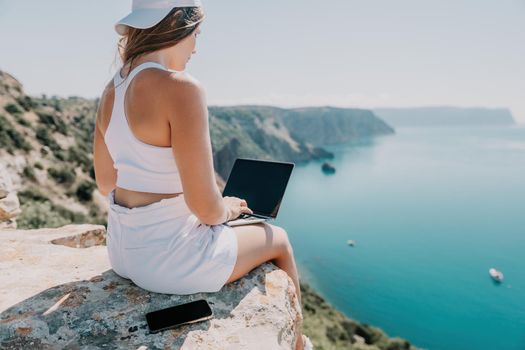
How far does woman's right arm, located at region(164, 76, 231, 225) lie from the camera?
1.15m

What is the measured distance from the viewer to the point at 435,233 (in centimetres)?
3325

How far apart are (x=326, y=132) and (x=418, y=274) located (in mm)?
77934

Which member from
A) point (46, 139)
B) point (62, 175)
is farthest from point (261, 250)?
point (46, 139)

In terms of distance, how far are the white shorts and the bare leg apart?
0.16 ft

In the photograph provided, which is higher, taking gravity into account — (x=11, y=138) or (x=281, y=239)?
(x=281, y=239)

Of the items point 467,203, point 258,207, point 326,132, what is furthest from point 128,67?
point 326,132

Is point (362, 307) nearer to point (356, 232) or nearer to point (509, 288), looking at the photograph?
point (509, 288)

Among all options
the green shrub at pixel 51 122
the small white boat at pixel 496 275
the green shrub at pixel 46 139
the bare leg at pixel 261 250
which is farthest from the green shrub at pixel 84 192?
the small white boat at pixel 496 275

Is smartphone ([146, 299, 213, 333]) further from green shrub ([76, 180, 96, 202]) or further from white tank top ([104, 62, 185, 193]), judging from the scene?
green shrub ([76, 180, 96, 202])

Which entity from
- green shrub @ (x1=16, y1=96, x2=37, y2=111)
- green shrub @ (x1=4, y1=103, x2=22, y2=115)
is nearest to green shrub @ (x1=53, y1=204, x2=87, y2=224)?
green shrub @ (x1=4, y1=103, x2=22, y2=115)

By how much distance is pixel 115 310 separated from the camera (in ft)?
4.76

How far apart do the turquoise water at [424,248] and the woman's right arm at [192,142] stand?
Result: 65.2 feet

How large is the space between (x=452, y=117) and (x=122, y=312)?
7581 inches

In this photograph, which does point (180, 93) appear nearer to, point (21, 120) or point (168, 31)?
point (168, 31)
